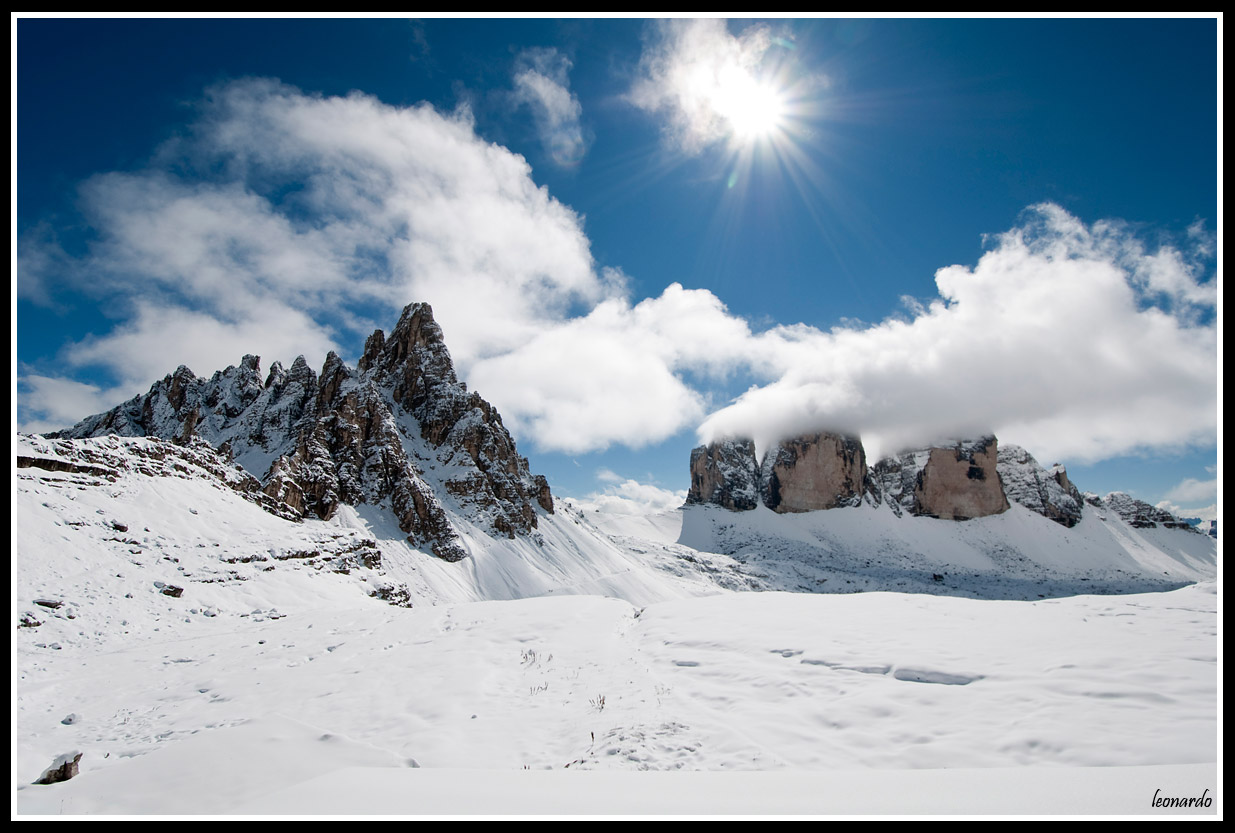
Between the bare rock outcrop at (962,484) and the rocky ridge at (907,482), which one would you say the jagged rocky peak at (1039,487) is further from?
the bare rock outcrop at (962,484)

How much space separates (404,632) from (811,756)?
12.0m

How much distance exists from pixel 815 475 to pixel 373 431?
139499mm

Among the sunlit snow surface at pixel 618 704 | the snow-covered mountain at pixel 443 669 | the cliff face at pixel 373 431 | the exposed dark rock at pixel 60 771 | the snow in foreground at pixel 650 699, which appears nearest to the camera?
the sunlit snow surface at pixel 618 704

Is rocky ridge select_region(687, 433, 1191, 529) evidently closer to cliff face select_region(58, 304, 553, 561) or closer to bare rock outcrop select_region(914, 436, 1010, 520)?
bare rock outcrop select_region(914, 436, 1010, 520)

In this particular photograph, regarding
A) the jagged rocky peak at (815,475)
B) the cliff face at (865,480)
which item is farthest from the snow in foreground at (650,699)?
the cliff face at (865,480)

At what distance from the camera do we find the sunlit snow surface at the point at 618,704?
170 inches

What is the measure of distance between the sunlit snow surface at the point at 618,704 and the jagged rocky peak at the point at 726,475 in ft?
504

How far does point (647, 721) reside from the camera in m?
6.49

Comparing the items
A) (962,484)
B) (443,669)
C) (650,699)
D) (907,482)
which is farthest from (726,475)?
(650,699)

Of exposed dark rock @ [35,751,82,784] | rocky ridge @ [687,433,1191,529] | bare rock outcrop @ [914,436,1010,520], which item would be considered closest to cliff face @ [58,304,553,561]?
exposed dark rock @ [35,751,82,784]

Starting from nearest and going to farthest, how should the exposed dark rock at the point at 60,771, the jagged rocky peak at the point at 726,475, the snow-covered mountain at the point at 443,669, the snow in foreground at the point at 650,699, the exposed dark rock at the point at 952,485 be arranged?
the snow in foreground at the point at 650,699 → the snow-covered mountain at the point at 443,669 → the exposed dark rock at the point at 60,771 → the exposed dark rock at the point at 952,485 → the jagged rocky peak at the point at 726,475

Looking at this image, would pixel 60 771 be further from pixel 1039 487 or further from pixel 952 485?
pixel 1039 487

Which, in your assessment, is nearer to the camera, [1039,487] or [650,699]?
[650,699]

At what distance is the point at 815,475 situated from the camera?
16038cm
